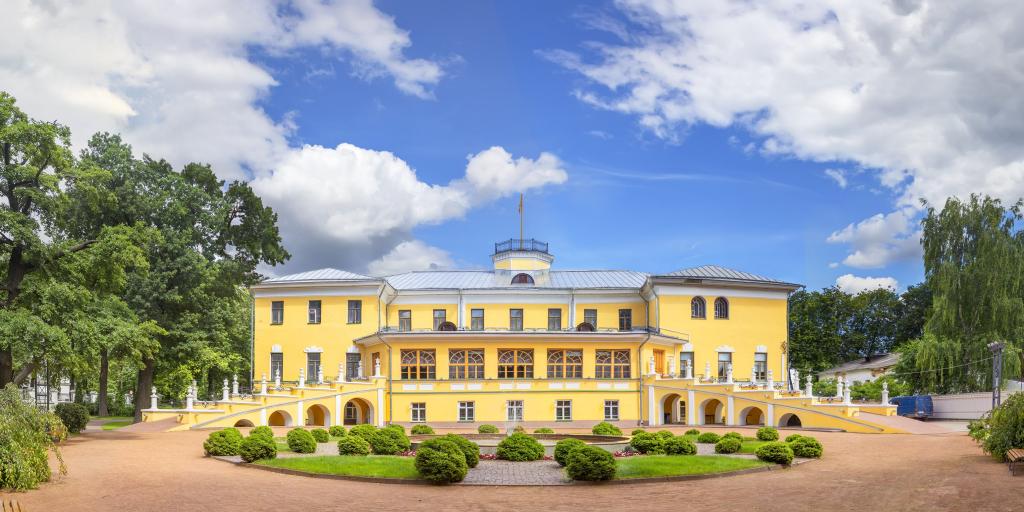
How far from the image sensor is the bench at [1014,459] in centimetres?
1798

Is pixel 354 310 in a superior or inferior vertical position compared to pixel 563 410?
superior

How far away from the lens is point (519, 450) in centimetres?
2255

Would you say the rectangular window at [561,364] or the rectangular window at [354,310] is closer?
the rectangular window at [561,364]

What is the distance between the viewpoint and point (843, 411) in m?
36.1

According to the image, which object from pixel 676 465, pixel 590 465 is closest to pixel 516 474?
pixel 590 465

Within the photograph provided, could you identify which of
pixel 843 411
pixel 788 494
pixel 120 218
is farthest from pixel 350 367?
pixel 788 494

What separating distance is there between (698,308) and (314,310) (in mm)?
20753

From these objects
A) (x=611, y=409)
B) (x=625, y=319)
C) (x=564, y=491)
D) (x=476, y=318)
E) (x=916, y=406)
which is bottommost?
(x=611, y=409)

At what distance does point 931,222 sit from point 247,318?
42719 mm

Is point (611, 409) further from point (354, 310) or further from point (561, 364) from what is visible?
point (354, 310)

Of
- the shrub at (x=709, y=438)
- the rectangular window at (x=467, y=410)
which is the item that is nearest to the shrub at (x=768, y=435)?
the shrub at (x=709, y=438)

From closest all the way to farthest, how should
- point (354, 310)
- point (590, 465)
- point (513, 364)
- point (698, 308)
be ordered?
point (590, 465), point (513, 364), point (354, 310), point (698, 308)

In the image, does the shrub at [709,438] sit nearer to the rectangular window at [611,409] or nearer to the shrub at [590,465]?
the shrub at [590,465]

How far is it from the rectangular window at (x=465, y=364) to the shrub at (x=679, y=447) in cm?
2032
